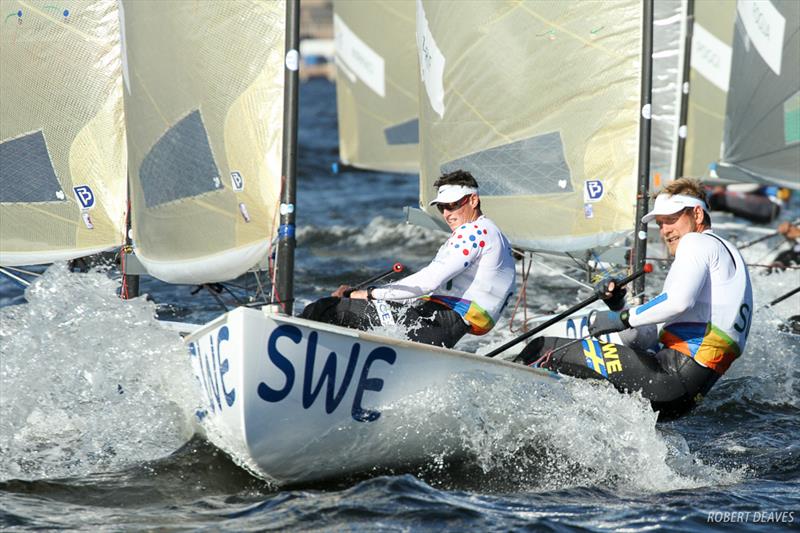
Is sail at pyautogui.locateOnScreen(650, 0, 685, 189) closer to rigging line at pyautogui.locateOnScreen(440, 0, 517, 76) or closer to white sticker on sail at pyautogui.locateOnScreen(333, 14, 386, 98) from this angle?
rigging line at pyautogui.locateOnScreen(440, 0, 517, 76)

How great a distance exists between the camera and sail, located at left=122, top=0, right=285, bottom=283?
613 centimetres

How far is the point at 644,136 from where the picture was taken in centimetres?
756

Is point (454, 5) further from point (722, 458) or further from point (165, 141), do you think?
point (722, 458)

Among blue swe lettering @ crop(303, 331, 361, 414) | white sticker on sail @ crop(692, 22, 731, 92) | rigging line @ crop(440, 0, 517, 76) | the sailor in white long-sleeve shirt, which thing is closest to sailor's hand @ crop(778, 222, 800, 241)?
white sticker on sail @ crop(692, 22, 731, 92)

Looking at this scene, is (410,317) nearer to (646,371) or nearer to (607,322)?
(607,322)

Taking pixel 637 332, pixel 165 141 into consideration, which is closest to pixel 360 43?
pixel 165 141

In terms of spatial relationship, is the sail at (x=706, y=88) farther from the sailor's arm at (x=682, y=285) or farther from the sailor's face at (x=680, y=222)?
the sailor's arm at (x=682, y=285)

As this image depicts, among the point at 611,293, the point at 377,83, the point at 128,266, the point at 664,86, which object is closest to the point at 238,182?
the point at 128,266

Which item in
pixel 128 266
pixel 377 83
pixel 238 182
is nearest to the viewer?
pixel 238 182

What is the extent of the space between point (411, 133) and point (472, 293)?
A: 317 inches

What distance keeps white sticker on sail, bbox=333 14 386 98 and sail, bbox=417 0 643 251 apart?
5298mm

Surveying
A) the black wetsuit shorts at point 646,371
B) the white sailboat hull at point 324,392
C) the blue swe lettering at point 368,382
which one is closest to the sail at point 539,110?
the black wetsuit shorts at point 646,371

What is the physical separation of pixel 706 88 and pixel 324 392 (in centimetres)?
916

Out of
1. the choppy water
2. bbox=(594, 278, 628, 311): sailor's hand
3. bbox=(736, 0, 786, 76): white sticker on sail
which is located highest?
bbox=(736, 0, 786, 76): white sticker on sail
